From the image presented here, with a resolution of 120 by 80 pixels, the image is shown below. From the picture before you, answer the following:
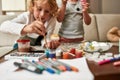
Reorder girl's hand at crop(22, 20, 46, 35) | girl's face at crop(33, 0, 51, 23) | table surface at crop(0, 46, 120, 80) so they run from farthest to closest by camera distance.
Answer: girl's face at crop(33, 0, 51, 23) < girl's hand at crop(22, 20, 46, 35) < table surface at crop(0, 46, 120, 80)

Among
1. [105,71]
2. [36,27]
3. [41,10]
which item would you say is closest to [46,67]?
[105,71]

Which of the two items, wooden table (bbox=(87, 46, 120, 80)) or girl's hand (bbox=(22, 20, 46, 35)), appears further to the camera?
girl's hand (bbox=(22, 20, 46, 35))

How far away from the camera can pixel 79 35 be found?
72.9 inches

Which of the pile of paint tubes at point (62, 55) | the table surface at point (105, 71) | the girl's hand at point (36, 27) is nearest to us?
the table surface at point (105, 71)

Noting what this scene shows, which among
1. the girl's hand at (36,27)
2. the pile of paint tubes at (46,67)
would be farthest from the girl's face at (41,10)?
the pile of paint tubes at (46,67)

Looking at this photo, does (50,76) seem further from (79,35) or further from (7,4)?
(7,4)

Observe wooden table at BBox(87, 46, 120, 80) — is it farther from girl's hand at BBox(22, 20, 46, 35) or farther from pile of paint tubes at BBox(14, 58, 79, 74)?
girl's hand at BBox(22, 20, 46, 35)

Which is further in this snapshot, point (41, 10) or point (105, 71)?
point (41, 10)

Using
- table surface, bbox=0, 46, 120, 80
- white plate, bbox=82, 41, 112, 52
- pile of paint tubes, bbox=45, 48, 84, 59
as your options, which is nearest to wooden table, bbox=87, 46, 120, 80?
table surface, bbox=0, 46, 120, 80

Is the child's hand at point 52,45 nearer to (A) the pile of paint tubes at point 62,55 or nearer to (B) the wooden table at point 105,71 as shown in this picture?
(A) the pile of paint tubes at point 62,55

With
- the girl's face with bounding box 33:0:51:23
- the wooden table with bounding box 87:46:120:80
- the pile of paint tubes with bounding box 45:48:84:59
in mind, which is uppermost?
the girl's face with bounding box 33:0:51:23

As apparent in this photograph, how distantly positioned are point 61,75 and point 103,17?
2.02 meters

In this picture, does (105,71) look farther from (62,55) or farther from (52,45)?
(52,45)

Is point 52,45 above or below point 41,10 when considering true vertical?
below
